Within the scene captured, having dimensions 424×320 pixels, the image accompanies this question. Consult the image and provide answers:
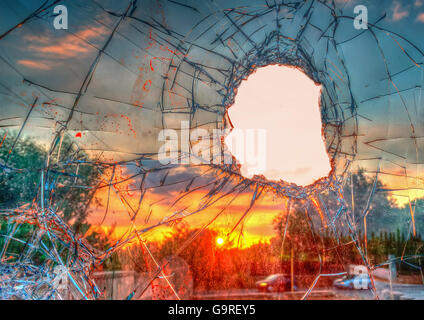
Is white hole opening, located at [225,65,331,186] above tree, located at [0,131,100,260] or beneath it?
above

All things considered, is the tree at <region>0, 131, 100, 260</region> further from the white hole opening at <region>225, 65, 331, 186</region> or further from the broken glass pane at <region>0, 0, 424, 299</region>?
the white hole opening at <region>225, 65, 331, 186</region>

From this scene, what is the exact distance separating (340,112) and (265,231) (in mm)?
547

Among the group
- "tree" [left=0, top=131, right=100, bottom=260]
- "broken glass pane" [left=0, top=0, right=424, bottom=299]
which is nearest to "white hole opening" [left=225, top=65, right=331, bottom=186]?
"broken glass pane" [left=0, top=0, right=424, bottom=299]

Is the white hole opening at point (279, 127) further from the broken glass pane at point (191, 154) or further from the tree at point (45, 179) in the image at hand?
the tree at point (45, 179)

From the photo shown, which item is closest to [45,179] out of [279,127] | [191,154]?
[191,154]

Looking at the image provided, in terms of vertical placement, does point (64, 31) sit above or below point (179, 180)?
above

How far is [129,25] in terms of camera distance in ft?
3.95

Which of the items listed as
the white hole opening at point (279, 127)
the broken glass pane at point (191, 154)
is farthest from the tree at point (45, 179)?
the white hole opening at point (279, 127)

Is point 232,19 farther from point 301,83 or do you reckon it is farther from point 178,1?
point 301,83

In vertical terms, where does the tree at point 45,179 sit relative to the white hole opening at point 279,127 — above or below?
below

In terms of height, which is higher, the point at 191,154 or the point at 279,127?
the point at 279,127

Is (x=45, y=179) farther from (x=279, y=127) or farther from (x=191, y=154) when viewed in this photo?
Result: (x=279, y=127)

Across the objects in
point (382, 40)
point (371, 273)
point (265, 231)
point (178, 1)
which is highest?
point (178, 1)

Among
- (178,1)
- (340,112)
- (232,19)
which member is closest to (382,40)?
(340,112)
